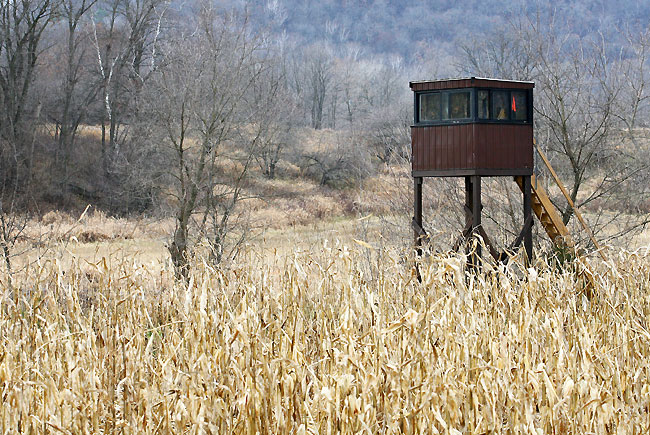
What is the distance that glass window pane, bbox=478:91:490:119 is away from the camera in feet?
39.2

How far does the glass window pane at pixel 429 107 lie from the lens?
40.1 feet

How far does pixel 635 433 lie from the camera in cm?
318

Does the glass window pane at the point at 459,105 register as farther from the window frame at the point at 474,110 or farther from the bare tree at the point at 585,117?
the bare tree at the point at 585,117

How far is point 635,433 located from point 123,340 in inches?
95.5

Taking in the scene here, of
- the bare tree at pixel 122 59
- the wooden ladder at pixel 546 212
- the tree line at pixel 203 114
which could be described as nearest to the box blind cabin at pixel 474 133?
the wooden ladder at pixel 546 212

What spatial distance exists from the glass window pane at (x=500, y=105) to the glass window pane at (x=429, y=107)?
2.86ft

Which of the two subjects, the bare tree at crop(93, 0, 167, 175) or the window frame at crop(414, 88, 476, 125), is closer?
the window frame at crop(414, 88, 476, 125)

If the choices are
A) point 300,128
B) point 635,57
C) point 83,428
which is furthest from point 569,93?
point 300,128

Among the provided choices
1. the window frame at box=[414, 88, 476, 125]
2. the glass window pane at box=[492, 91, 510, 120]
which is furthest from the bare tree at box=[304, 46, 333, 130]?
the glass window pane at box=[492, 91, 510, 120]

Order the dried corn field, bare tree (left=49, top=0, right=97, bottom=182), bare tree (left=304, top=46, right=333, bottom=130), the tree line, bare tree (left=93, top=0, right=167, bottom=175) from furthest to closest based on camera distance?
bare tree (left=304, top=46, right=333, bottom=130) → bare tree (left=93, top=0, right=167, bottom=175) → bare tree (left=49, top=0, right=97, bottom=182) → the tree line → the dried corn field

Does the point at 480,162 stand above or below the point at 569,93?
below

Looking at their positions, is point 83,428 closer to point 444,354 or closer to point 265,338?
point 265,338

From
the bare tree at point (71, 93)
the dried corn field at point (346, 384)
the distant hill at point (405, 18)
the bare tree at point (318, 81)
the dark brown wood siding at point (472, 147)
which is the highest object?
the distant hill at point (405, 18)

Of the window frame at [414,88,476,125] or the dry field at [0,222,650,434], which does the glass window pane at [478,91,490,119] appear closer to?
the window frame at [414,88,476,125]
